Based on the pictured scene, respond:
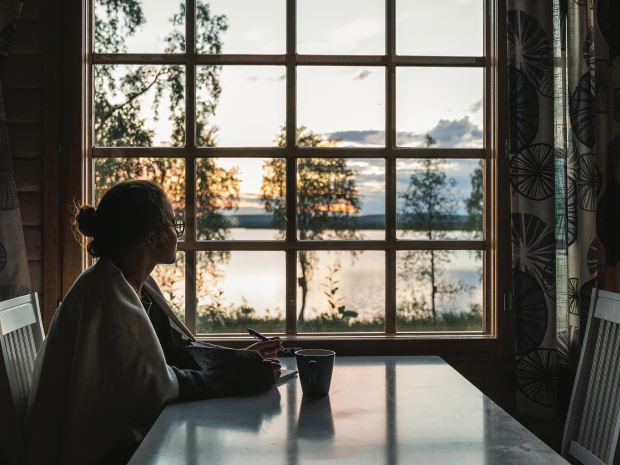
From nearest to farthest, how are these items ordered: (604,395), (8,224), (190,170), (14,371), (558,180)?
(14,371) < (604,395) < (8,224) < (558,180) < (190,170)

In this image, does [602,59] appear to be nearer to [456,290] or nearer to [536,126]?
[536,126]

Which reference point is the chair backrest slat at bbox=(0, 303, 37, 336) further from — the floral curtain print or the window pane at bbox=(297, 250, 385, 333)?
the floral curtain print

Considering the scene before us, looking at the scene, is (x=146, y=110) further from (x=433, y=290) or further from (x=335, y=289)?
(x=433, y=290)

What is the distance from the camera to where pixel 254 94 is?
2244 mm

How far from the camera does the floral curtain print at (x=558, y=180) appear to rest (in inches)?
79.3

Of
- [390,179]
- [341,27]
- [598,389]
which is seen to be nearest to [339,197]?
[390,179]

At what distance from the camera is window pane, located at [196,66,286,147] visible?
2.23 m

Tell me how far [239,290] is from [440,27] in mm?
1483

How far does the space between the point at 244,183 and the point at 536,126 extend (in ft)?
4.05

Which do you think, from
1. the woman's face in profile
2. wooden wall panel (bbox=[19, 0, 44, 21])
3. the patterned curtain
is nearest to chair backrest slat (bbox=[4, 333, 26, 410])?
the woman's face in profile

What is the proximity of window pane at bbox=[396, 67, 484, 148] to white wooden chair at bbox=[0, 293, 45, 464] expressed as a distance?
1.59 m

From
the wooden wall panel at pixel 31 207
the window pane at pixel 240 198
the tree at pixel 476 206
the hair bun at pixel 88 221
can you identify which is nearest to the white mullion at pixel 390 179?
the tree at pixel 476 206

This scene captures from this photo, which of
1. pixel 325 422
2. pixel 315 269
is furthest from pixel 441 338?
pixel 325 422

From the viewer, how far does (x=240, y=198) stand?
7.34 feet
